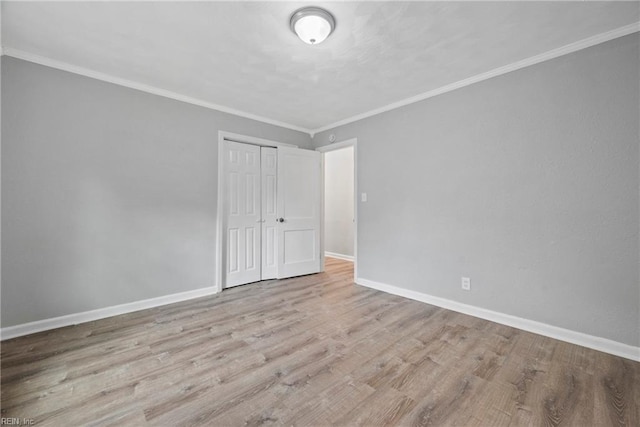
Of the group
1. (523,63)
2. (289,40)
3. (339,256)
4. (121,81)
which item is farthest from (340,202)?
(121,81)

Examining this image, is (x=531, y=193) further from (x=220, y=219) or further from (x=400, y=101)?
(x=220, y=219)

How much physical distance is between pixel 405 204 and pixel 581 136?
1685mm

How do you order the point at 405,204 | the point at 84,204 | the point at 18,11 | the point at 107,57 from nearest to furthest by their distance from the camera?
the point at 18,11, the point at 107,57, the point at 84,204, the point at 405,204

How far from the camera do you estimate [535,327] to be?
2396 mm

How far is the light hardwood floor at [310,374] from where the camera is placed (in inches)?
56.9

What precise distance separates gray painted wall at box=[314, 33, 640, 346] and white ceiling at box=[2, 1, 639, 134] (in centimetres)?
31

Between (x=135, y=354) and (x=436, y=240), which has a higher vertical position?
(x=436, y=240)

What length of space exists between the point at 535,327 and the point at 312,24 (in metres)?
3.18

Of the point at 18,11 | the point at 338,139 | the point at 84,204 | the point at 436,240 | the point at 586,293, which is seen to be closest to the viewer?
the point at 18,11

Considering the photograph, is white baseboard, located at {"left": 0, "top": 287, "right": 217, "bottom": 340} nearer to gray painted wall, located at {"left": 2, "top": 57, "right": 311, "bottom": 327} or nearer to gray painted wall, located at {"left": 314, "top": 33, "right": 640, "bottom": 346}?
gray painted wall, located at {"left": 2, "top": 57, "right": 311, "bottom": 327}

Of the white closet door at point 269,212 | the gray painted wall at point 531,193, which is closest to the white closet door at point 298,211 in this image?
the white closet door at point 269,212

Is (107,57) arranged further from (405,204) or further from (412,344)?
(412,344)

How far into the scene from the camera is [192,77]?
9.12 feet


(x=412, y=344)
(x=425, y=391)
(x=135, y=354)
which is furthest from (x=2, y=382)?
(x=412, y=344)
